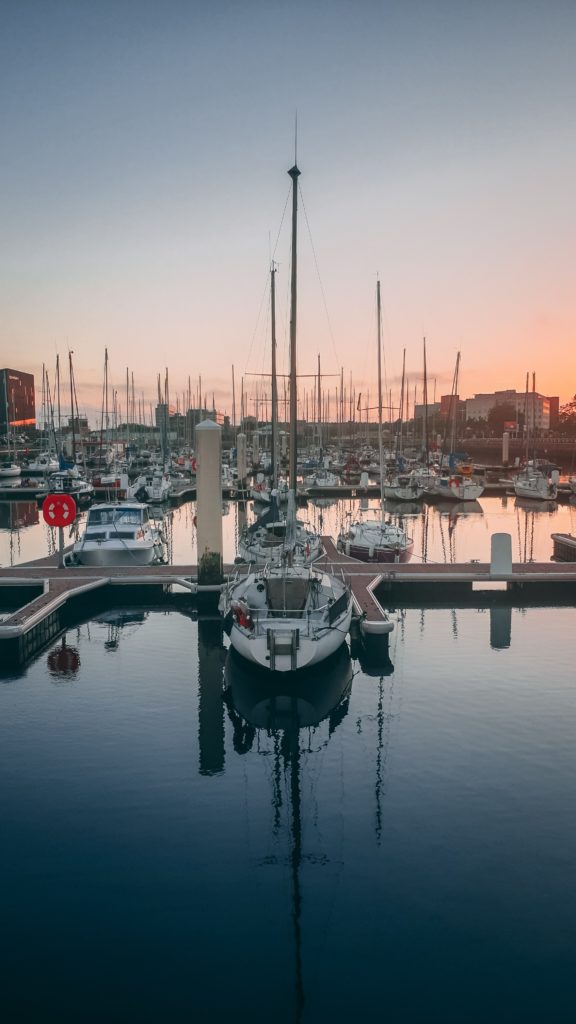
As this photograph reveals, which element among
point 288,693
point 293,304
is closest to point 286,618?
point 288,693

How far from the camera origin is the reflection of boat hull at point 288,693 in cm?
1641

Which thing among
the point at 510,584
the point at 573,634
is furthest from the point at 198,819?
the point at 510,584

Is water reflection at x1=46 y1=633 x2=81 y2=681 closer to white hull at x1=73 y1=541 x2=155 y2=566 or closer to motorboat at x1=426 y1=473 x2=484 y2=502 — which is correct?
white hull at x1=73 y1=541 x2=155 y2=566

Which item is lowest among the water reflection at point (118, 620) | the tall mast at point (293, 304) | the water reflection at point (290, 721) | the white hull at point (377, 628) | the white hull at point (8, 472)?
the water reflection at point (290, 721)

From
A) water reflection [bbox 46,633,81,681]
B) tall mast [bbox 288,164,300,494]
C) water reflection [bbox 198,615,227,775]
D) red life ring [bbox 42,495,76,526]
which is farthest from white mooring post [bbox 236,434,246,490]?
water reflection [bbox 46,633,81,681]

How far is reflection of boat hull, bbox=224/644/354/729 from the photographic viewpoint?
53.8 feet

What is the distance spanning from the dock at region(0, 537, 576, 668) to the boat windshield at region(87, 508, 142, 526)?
2.82 meters


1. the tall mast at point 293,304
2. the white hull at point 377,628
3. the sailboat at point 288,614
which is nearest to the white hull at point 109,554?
the sailboat at point 288,614

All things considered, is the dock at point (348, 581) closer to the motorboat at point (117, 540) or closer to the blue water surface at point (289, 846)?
the motorboat at point (117, 540)

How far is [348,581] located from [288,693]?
287 inches

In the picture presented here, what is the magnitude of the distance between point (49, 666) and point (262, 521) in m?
13.4

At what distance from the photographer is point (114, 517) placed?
3180 centimetres

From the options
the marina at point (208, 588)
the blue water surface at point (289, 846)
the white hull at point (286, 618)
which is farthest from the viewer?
the marina at point (208, 588)

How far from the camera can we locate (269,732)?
15.7 meters
